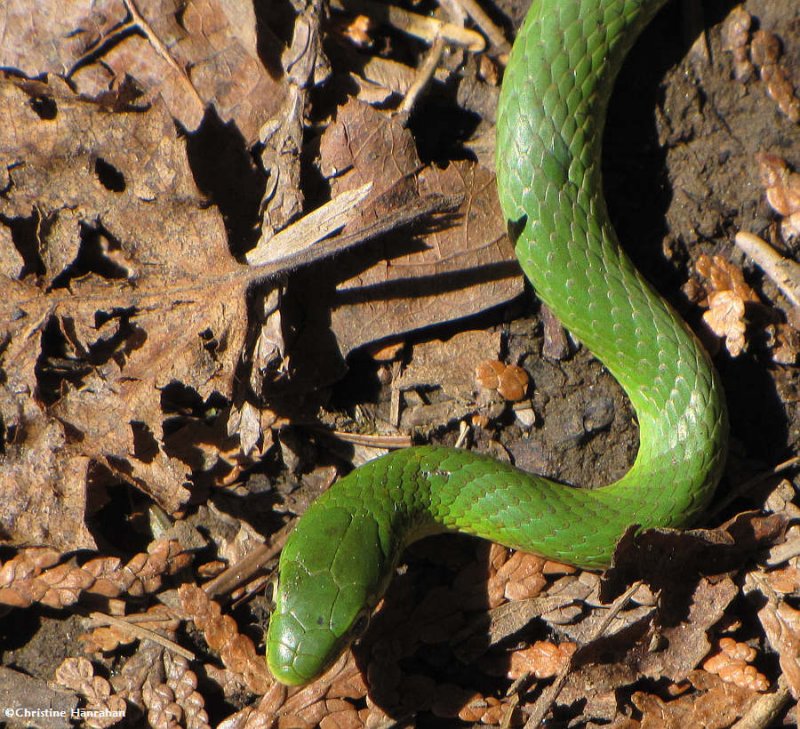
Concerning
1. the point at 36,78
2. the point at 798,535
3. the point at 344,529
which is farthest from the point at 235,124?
the point at 798,535

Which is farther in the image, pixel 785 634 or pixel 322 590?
pixel 785 634

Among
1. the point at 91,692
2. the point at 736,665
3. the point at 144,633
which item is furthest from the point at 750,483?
the point at 91,692

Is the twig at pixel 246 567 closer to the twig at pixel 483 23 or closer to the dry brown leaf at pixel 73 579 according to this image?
the dry brown leaf at pixel 73 579

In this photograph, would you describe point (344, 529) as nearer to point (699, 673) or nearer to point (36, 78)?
point (699, 673)

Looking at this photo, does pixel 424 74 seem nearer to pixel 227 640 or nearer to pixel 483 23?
pixel 483 23

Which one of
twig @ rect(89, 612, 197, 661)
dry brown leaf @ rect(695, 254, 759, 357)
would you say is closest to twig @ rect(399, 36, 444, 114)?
dry brown leaf @ rect(695, 254, 759, 357)

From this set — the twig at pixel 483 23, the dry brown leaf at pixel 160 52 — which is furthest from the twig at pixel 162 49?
the twig at pixel 483 23
